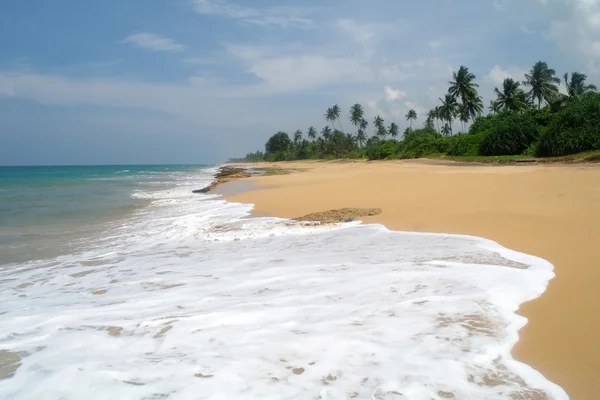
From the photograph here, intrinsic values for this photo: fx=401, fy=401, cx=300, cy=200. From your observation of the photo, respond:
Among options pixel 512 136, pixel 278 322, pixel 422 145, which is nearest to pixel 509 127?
pixel 512 136

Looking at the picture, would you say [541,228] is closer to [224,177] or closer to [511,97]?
[224,177]

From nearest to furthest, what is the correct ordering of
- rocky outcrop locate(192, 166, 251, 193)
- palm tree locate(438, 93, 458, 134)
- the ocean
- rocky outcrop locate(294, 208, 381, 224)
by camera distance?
the ocean < rocky outcrop locate(294, 208, 381, 224) < rocky outcrop locate(192, 166, 251, 193) < palm tree locate(438, 93, 458, 134)

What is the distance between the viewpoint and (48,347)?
3.37 meters

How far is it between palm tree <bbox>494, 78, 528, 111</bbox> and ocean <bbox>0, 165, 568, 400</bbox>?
178 ft

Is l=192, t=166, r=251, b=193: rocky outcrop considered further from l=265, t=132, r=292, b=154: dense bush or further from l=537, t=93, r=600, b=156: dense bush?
l=265, t=132, r=292, b=154: dense bush

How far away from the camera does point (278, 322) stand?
3.59 meters

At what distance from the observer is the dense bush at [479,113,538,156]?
3403cm

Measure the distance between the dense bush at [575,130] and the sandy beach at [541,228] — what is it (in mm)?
16500

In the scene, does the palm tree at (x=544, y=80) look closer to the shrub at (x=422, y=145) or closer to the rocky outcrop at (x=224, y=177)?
the shrub at (x=422, y=145)

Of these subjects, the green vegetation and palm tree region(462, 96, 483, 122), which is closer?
the green vegetation

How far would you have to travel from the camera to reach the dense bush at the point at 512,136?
112 feet

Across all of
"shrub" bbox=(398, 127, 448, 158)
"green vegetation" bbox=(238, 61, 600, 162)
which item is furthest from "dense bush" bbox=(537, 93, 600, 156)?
"shrub" bbox=(398, 127, 448, 158)

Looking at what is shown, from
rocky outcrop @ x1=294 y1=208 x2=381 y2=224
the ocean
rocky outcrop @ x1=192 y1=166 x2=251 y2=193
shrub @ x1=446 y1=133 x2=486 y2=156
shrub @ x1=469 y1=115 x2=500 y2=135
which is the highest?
shrub @ x1=469 y1=115 x2=500 y2=135

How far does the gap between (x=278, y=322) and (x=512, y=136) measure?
36.7 metres
